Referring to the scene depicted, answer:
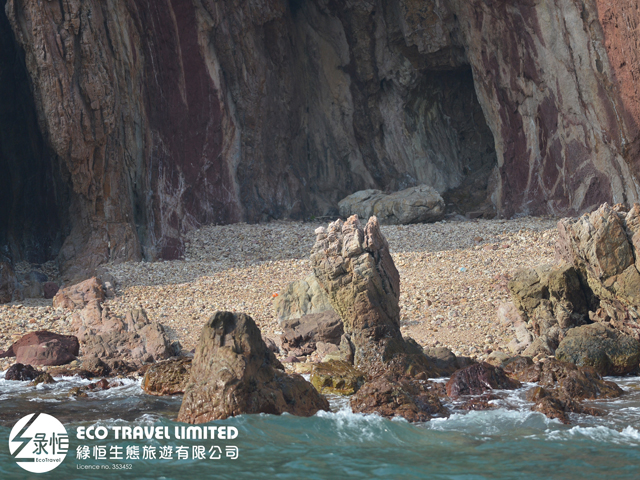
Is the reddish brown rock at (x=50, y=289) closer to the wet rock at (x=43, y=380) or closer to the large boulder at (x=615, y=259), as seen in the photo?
the wet rock at (x=43, y=380)

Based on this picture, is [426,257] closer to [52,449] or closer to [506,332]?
[506,332]

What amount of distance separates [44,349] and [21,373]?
89cm

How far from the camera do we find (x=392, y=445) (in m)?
6.64

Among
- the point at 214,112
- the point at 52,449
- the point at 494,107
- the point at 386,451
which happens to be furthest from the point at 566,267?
the point at 214,112

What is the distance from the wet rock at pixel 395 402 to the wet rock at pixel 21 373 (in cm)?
525

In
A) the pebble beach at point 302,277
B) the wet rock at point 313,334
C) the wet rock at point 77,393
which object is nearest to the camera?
the wet rock at point 77,393

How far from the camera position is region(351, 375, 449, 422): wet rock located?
735 centimetres

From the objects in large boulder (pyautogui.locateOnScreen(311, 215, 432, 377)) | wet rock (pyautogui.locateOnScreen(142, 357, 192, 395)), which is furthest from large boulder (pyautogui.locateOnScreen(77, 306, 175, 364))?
large boulder (pyautogui.locateOnScreen(311, 215, 432, 377))

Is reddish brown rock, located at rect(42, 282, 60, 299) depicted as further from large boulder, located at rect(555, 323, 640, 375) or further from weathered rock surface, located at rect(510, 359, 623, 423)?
large boulder, located at rect(555, 323, 640, 375)

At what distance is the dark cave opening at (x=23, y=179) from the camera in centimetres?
1767

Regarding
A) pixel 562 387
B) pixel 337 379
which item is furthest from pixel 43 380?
pixel 562 387

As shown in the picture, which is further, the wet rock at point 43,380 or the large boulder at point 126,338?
the large boulder at point 126,338

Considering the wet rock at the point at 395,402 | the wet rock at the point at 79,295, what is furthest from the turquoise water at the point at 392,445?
the wet rock at the point at 79,295

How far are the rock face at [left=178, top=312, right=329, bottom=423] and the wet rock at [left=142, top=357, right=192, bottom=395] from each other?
5.41 feet
